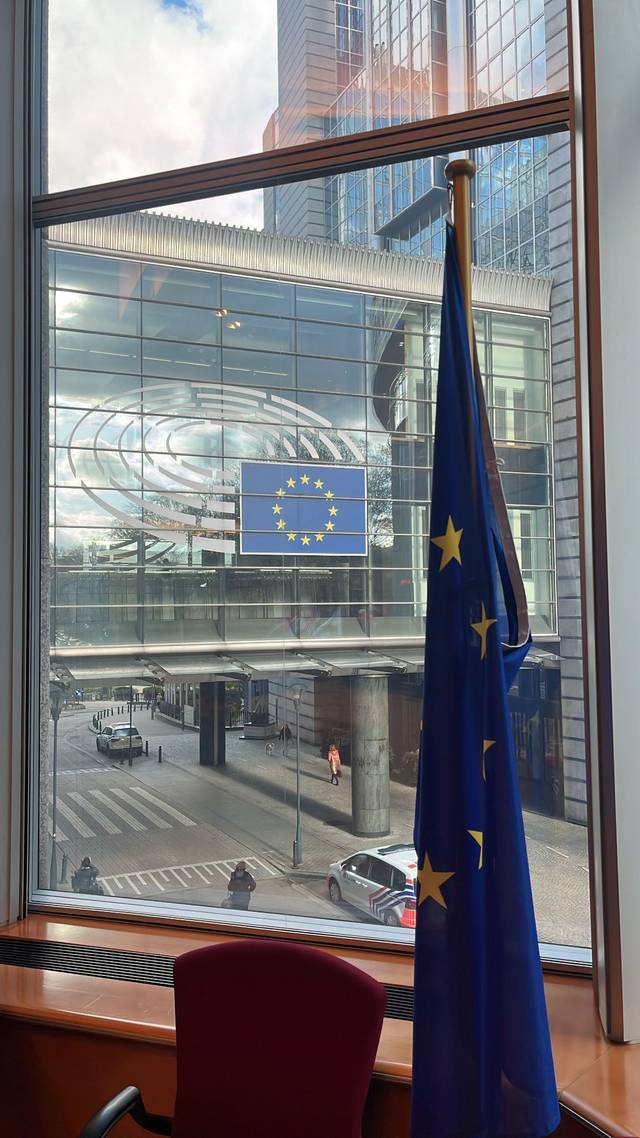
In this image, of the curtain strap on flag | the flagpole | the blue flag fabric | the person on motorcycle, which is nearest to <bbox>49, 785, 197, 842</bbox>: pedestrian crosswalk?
the person on motorcycle

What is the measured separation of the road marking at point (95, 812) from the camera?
2816 mm

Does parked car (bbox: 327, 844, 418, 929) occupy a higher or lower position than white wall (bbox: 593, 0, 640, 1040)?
lower

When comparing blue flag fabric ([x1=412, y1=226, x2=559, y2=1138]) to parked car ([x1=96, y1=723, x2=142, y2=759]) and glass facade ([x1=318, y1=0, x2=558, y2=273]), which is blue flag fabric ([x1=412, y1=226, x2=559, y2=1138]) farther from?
parked car ([x1=96, y1=723, x2=142, y2=759])

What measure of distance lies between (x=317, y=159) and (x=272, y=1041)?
2550 mm

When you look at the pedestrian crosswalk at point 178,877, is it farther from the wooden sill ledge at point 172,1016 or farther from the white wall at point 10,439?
the white wall at point 10,439

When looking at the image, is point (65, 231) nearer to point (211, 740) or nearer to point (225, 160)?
point (225, 160)

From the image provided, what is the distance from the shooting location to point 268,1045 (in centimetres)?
182

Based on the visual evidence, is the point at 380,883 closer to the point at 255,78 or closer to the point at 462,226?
the point at 462,226

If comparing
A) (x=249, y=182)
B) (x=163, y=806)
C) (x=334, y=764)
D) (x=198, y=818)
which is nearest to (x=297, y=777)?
(x=334, y=764)

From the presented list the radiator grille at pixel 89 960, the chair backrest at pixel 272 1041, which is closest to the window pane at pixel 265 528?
the radiator grille at pixel 89 960

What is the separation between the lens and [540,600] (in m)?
2.41

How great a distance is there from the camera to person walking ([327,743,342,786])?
2.63 m

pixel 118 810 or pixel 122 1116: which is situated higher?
pixel 118 810

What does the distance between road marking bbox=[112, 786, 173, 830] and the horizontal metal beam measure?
6.74ft
